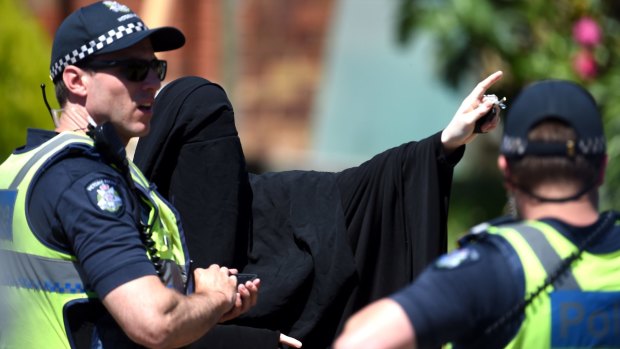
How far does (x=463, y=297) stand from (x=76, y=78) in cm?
130

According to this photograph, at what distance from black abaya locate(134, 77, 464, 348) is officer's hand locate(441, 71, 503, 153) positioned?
0.14 m

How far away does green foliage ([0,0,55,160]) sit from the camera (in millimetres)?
7199

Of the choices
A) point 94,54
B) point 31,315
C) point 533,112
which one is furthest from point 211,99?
point 533,112

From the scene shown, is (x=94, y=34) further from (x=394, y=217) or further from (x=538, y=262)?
(x=538, y=262)

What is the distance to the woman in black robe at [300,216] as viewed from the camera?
3.69m

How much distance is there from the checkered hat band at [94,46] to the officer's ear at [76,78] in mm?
19

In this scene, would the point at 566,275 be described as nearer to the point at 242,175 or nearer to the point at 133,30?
the point at 133,30

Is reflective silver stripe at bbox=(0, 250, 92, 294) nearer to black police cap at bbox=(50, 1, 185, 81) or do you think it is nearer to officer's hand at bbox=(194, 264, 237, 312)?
officer's hand at bbox=(194, 264, 237, 312)

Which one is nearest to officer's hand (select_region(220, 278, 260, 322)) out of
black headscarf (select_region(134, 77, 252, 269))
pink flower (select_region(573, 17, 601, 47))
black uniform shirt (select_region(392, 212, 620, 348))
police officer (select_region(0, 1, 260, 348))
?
police officer (select_region(0, 1, 260, 348))

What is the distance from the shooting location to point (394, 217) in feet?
12.4

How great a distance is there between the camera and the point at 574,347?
8.17 feet

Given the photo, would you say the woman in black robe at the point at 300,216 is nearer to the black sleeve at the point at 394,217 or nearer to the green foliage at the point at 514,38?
the black sleeve at the point at 394,217

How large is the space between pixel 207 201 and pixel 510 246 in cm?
154

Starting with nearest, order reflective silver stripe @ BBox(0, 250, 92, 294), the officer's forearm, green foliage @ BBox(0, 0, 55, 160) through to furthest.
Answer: the officer's forearm, reflective silver stripe @ BBox(0, 250, 92, 294), green foliage @ BBox(0, 0, 55, 160)
